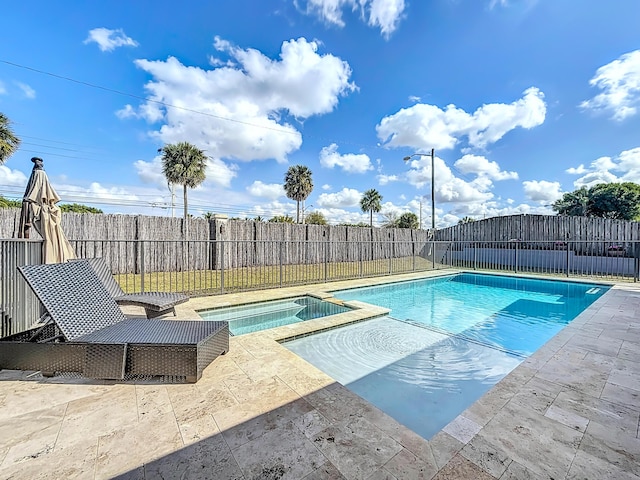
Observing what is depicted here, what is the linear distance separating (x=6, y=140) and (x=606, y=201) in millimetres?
36650

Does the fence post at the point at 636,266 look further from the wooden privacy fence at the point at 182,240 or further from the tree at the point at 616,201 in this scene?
the tree at the point at 616,201

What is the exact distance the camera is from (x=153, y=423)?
176 centimetres

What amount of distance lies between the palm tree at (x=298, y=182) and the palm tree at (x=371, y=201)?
292 inches

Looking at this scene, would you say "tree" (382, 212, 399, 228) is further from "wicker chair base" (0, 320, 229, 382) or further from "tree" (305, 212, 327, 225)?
"wicker chair base" (0, 320, 229, 382)

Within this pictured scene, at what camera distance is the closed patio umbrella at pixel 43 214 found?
324 centimetres

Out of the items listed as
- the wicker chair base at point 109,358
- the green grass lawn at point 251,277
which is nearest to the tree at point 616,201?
the green grass lawn at point 251,277

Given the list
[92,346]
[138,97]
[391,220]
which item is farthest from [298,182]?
[92,346]

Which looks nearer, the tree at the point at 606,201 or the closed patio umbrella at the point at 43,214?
the closed patio umbrella at the point at 43,214

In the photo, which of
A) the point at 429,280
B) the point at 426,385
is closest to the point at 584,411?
the point at 426,385

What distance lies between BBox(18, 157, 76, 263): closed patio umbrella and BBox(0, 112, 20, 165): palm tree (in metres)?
10.4

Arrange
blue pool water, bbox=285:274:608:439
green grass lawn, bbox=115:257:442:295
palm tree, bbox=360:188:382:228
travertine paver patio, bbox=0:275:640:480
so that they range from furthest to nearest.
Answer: palm tree, bbox=360:188:382:228, green grass lawn, bbox=115:257:442:295, blue pool water, bbox=285:274:608:439, travertine paver patio, bbox=0:275:640:480

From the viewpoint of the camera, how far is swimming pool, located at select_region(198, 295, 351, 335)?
15.2ft

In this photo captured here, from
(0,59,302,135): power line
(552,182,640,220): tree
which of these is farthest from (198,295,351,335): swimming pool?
(552,182,640,220): tree

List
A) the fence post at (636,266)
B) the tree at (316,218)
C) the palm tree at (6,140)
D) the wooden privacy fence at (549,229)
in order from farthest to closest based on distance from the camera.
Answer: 1. the tree at (316,218)
2. the wooden privacy fence at (549,229)
3. the palm tree at (6,140)
4. the fence post at (636,266)
